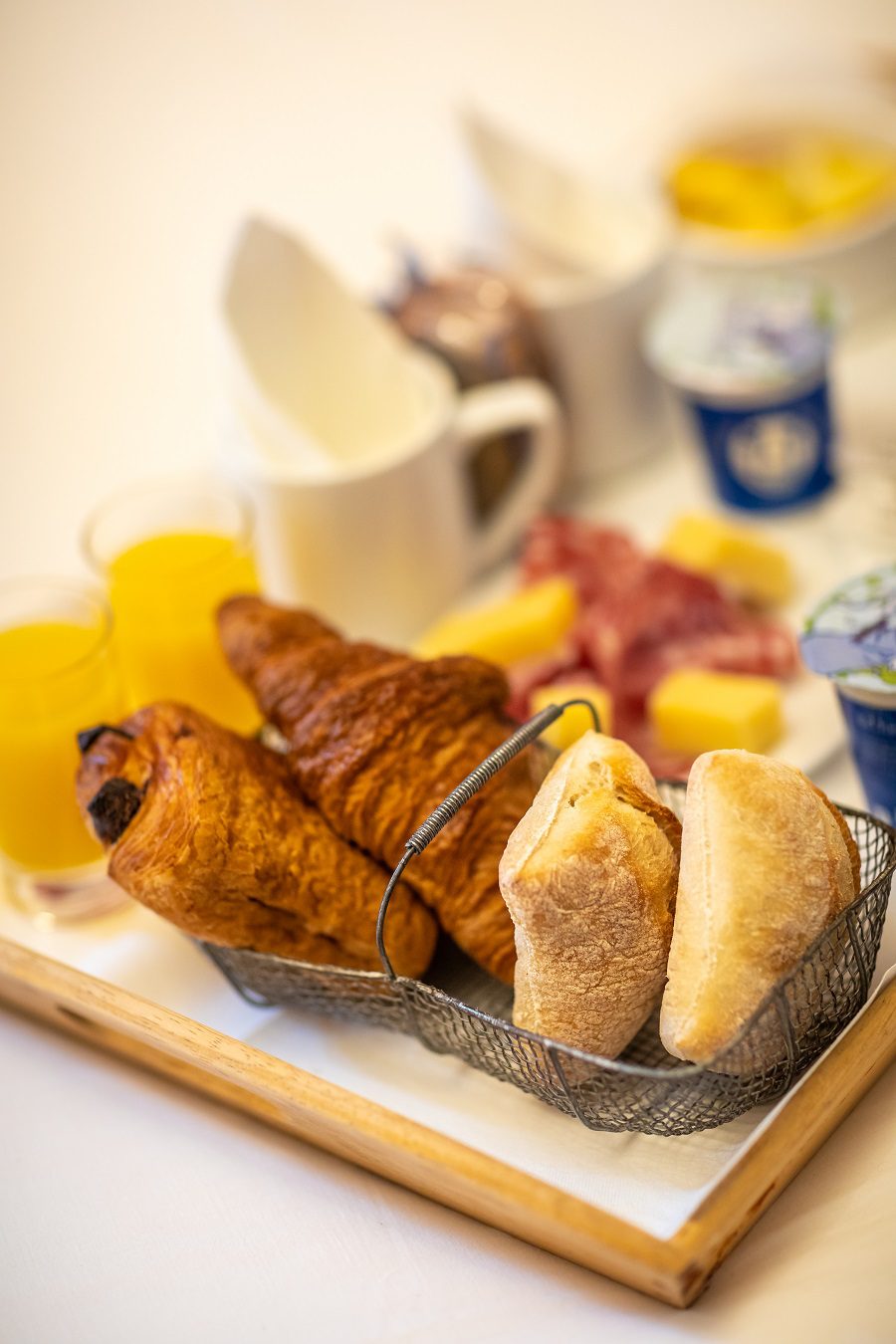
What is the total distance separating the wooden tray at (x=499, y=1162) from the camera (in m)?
0.89

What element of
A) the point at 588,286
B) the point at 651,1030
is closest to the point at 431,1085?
the point at 651,1030

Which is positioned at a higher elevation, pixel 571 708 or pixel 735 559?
pixel 571 708

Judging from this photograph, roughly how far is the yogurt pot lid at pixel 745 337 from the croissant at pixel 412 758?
580 millimetres

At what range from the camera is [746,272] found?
1.86 metres

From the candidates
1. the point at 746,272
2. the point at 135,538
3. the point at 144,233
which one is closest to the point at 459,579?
the point at 135,538

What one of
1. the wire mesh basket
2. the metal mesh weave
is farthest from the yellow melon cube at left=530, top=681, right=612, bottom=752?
the metal mesh weave

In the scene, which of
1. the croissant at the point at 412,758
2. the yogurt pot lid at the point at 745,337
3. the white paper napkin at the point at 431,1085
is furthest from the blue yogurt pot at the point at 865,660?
the yogurt pot lid at the point at 745,337

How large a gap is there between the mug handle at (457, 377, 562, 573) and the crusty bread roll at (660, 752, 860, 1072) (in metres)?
0.85

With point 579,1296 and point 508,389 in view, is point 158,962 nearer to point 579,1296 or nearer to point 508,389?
point 579,1296

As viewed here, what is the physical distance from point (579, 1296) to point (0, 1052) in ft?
1.89

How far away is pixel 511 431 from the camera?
5.82 feet

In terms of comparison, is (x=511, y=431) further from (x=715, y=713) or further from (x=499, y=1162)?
(x=499, y=1162)

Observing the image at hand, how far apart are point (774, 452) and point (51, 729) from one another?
34.1 inches

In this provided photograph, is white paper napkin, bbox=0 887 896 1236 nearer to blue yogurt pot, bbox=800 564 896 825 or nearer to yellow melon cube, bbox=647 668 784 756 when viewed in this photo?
blue yogurt pot, bbox=800 564 896 825
